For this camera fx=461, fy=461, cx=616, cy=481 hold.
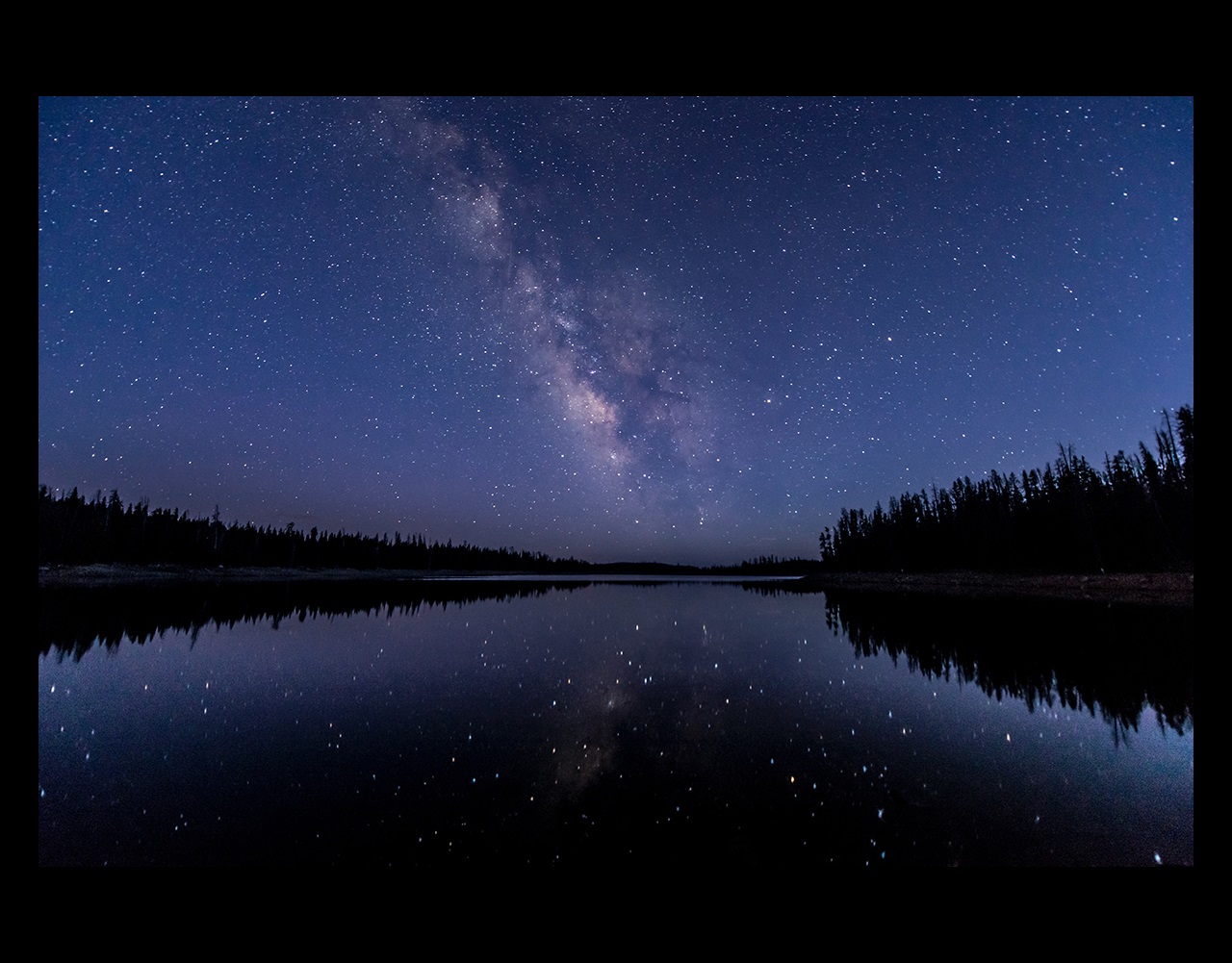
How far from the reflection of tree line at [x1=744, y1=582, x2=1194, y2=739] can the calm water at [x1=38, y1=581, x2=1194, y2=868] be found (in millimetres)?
152

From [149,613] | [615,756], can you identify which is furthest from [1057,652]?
[149,613]

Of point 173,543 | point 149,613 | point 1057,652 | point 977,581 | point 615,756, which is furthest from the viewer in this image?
point 173,543

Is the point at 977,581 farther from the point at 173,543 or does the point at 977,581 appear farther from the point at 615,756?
the point at 173,543

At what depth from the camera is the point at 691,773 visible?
7555 millimetres

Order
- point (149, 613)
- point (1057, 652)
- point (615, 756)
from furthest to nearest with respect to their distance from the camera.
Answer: point (149, 613), point (1057, 652), point (615, 756)

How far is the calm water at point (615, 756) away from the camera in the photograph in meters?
5.68

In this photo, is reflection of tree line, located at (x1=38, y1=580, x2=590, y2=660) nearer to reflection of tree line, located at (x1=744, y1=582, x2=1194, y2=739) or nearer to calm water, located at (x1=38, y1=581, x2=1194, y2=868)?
calm water, located at (x1=38, y1=581, x2=1194, y2=868)

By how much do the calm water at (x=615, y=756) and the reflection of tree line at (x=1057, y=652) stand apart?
15 centimetres

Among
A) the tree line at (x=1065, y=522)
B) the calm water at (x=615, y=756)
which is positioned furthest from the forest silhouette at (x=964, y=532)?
the calm water at (x=615, y=756)

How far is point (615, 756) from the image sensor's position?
827cm

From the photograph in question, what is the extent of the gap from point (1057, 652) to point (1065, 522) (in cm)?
6736

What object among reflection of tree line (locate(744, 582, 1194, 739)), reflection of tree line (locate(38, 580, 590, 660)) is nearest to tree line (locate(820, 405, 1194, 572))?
reflection of tree line (locate(744, 582, 1194, 739))
